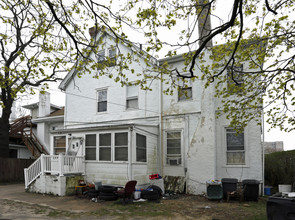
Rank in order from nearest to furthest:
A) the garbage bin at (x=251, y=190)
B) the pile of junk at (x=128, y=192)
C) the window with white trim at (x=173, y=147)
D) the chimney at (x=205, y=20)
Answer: the chimney at (x=205, y=20) < the pile of junk at (x=128, y=192) < the garbage bin at (x=251, y=190) < the window with white trim at (x=173, y=147)

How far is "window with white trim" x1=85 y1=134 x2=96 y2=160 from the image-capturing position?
1309cm

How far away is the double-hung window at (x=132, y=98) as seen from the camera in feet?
47.5

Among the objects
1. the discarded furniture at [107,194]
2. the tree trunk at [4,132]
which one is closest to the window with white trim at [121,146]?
the discarded furniture at [107,194]

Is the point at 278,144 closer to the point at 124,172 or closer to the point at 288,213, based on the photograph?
the point at 124,172

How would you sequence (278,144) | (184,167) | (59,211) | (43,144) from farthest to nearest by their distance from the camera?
1. (278,144)
2. (43,144)
3. (184,167)
4. (59,211)

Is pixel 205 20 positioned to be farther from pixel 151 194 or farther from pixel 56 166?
pixel 56 166

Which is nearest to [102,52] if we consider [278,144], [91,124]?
[91,124]

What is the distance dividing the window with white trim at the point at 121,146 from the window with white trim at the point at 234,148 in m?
4.71

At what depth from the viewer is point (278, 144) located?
41688 mm

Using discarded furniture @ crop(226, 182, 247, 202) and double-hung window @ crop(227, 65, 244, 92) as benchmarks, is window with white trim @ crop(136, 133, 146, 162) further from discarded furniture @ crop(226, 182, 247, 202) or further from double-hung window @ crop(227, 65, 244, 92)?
double-hung window @ crop(227, 65, 244, 92)

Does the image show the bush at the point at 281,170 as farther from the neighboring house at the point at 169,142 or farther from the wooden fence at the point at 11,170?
the wooden fence at the point at 11,170

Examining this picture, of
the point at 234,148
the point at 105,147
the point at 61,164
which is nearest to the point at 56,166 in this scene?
the point at 61,164

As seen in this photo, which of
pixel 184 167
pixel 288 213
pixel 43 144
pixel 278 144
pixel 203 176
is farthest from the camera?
pixel 278 144

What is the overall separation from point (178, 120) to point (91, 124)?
573 cm
